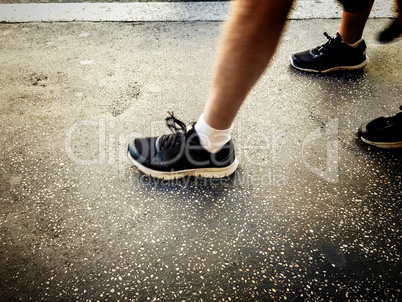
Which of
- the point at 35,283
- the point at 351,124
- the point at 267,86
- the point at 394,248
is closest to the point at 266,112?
the point at 267,86

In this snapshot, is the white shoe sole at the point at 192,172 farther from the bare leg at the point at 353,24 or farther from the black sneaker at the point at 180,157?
the bare leg at the point at 353,24

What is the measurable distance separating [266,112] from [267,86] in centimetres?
27

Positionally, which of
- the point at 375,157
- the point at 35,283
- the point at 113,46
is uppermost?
the point at 113,46

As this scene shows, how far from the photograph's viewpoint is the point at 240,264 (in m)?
0.91

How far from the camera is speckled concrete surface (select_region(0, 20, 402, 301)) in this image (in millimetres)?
868

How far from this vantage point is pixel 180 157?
1131 mm

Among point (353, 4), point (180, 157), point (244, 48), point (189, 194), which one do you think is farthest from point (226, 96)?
point (353, 4)

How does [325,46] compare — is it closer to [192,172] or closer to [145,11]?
[192,172]

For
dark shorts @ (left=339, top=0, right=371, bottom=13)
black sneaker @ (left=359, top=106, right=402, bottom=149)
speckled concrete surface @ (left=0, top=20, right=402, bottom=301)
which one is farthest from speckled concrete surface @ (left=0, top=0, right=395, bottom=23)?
black sneaker @ (left=359, top=106, right=402, bottom=149)

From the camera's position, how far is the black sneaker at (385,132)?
4.12 ft

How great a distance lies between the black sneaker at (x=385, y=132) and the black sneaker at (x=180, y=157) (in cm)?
72

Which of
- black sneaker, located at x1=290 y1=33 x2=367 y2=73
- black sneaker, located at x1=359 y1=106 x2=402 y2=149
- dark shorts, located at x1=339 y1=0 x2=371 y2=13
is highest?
dark shorts, located at x1=339 y1=0 x2=371 y2=13

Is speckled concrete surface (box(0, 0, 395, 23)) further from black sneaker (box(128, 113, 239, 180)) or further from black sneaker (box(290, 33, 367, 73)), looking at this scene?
black sneaker (box(128, 113, 239, 180))

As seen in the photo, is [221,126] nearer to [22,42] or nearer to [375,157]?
[375,157]
